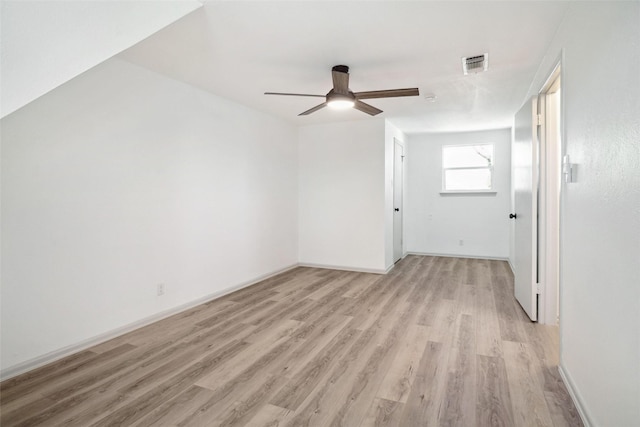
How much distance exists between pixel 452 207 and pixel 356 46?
4.98 m

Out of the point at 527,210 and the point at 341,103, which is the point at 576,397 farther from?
the point at 341,103

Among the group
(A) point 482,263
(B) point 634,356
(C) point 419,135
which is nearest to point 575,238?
(B) point 634,356

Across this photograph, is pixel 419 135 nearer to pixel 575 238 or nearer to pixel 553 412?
pixel 575 238

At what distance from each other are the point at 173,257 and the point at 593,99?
3676 millimetres

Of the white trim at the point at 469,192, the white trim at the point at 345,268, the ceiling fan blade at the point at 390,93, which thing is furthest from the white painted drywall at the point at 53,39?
the white trim at the point at 469,192

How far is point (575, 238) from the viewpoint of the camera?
2025 mm

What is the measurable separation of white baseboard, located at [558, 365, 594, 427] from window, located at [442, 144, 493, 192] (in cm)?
498

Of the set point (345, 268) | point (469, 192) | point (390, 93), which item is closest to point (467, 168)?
point (469, 192)

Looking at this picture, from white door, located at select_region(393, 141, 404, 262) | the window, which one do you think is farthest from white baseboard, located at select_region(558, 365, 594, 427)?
the window

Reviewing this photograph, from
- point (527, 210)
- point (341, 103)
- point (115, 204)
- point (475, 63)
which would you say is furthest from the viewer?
point (527, 210)

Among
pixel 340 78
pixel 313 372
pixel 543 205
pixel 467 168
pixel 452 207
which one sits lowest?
pixel 313 372

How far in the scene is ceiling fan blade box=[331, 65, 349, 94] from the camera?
Result: 10.0ft

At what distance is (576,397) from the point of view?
1966mm

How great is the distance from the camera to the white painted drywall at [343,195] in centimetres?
557
